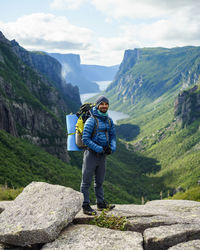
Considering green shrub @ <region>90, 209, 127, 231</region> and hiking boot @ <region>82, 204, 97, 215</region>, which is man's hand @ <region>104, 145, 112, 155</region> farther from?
green shrub @ <region>90, 209, 127, 231</region>

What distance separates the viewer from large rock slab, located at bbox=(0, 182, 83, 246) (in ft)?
28.7

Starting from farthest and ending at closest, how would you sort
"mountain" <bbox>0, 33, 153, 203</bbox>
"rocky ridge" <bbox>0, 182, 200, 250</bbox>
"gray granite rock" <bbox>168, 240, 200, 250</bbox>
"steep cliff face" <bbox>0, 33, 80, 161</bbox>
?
"steep cliff face" <bbox>0, 33, 80, 161</bbox> < "mountain" <bbox>0, 33, 153, 203</bbox> < "rocky ridge" <bbox>0, 182, 200, 250</bbox> < "gray granite rock" <bbox>168, 240, 200, 250</bbox>

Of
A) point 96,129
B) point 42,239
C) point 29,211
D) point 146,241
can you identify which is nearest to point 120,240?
point 146,241

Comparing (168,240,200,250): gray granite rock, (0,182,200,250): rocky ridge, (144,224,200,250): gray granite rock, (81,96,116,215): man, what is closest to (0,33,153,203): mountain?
(81,96,116,215): man

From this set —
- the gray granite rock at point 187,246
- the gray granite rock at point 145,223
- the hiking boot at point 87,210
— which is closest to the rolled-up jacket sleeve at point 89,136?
the hiking boot at point 87,210

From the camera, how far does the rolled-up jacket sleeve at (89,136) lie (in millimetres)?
11570

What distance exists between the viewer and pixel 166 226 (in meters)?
9.97

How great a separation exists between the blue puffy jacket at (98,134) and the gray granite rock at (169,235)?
4388mm

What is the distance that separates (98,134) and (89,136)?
0.51 metres

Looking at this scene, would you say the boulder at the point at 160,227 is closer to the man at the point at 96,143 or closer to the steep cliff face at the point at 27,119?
the man at the point at 96,143

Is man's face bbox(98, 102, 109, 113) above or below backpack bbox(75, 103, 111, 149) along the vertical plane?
above

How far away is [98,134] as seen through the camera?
12016mm

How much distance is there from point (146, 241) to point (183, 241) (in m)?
1.56

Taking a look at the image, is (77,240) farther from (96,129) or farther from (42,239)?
(96,129)
